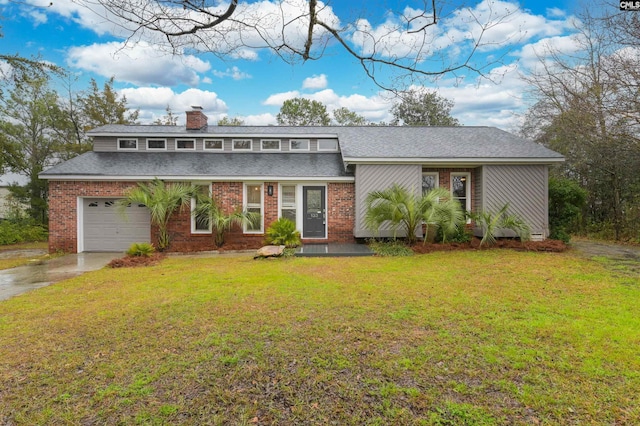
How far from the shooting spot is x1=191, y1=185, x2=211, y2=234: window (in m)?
11.6

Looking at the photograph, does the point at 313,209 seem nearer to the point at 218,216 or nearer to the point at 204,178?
the point at 218,216

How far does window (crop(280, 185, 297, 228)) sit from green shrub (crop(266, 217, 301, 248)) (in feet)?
4.11

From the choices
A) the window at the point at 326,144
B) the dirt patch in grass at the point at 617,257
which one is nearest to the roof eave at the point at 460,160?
the window at the point at 326,144

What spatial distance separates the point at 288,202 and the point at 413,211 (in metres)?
4.47

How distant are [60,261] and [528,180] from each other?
15.1 meters

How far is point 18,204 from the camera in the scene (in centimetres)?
1791

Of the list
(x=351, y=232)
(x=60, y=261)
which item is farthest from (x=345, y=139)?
(x=60, y=261)

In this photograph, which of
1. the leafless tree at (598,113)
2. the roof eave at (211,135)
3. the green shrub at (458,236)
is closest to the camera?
the leafless tree at (598,113)

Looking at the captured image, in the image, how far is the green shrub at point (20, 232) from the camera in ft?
51.7

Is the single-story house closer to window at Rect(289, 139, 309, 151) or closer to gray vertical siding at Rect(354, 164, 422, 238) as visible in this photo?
gray vertical siding at Rect(354, 164, 422, 238)

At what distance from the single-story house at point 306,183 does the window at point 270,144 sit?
105 centimetres

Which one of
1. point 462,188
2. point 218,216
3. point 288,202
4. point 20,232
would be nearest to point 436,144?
point 462,188

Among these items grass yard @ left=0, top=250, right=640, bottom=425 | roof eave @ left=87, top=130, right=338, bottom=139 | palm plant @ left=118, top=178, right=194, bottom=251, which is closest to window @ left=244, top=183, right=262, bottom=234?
palm plant @ left=118, top=178, right=194, bottom=251

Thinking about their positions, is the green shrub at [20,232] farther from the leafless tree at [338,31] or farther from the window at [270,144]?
the leafless tree at [338,31]
